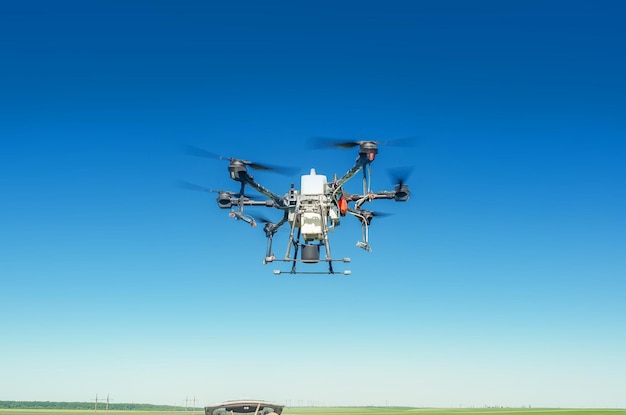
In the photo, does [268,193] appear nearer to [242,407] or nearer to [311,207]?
[311,207]

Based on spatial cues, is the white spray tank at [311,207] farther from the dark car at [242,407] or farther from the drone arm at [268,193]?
the dark car at [242,407]

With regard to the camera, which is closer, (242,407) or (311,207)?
(242,407)

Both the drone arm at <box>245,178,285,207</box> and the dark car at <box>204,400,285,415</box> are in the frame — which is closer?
the dark car at <box>204,400,285,415</box>

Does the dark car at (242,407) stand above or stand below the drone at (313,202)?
below

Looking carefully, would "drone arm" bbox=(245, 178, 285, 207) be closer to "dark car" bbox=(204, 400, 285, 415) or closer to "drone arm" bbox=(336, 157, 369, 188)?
"drone arm" bbox=(336, 157, 369, 188)

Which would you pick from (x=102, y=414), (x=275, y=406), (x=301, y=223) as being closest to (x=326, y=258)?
(x=301, y=223)

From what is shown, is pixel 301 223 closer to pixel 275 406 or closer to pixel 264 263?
pixel 264 263

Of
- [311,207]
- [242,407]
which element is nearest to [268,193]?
[311,207]

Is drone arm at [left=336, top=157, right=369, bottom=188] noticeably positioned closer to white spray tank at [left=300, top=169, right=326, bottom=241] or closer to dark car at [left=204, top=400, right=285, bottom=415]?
white spray tank at [left=300, top=169, right=326, bottom=241]

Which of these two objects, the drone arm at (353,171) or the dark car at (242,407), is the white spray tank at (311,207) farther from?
the dark car at (242,407)

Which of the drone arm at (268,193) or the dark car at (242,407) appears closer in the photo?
the dark car at (242,407)

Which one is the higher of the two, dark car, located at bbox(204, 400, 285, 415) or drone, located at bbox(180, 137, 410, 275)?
drone, located at bbox(180, 137, 410, 275)
